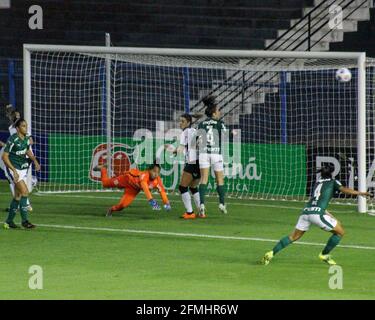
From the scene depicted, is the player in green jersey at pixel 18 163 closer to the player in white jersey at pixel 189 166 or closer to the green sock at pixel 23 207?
the green sock at pixel 23 207

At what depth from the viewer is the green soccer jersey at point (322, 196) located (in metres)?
16.9

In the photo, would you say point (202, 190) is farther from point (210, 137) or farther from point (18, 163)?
point (18, 163)

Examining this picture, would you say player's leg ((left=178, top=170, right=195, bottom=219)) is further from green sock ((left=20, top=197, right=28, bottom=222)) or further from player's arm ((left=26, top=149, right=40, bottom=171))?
green sock ((left=20, top=197, right=28, bottom=222))

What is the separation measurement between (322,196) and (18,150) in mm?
6493

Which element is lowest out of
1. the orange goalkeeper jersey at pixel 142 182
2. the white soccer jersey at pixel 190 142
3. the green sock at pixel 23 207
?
the green sock at pixel 23 207

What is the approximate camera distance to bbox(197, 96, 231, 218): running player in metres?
23.3

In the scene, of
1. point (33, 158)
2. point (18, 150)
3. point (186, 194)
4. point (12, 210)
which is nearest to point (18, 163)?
point (18, 150)

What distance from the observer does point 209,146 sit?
23500mm

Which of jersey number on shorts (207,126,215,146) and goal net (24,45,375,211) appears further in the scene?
goal net (24,45,375,211)

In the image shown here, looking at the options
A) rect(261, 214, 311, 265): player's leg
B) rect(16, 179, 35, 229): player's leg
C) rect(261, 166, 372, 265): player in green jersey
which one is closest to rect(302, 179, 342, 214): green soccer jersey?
rect(261, 166, 372, 265): player in green jersey

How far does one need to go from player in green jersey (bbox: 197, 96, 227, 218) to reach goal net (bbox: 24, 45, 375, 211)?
3.87 meters

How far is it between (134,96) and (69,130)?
74.8 inches

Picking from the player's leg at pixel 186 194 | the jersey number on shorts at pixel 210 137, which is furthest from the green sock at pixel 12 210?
the jersey number on shorts at pixel 210 137

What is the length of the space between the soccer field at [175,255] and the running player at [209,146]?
569mm
